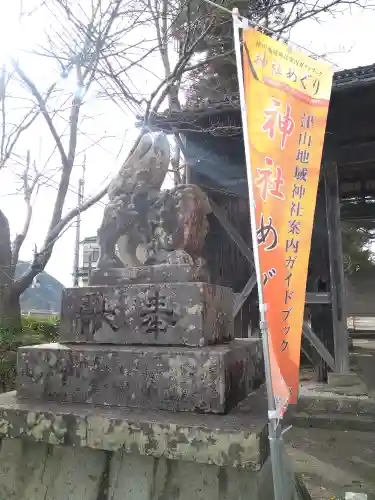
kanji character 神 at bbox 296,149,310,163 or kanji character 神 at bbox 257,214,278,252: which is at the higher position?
kanji character 神 at bbox 296,149,310,163

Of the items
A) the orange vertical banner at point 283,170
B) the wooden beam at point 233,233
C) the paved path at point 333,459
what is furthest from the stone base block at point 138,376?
the wooden beam at point 233,233

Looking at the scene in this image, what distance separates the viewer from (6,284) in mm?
8352

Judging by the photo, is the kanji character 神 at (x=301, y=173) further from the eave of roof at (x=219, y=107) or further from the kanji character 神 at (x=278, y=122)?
the eave of roof at (x=219, y=107)

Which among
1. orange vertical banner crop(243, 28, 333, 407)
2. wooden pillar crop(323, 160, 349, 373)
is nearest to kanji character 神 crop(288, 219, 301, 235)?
orange vertical banner crop(243, 28, 333, 407)

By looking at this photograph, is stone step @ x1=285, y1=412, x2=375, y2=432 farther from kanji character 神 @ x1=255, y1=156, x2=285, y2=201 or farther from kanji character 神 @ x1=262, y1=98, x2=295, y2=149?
kanji character 神 @ x1=262, y1=98, x2=295, y2=149

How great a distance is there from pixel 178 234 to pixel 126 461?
1279mm

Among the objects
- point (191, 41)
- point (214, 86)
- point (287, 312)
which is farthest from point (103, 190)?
point (287, 312)

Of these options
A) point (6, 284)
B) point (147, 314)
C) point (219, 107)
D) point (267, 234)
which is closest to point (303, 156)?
point (267, 234)

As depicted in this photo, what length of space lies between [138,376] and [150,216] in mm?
1075

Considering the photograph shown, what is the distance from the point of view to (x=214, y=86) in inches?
378

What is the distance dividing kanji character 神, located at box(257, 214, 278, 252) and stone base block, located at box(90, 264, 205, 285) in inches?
26.1

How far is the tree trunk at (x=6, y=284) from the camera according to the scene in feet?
27.4

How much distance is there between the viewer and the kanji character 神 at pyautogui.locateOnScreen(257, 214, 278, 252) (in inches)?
70.0

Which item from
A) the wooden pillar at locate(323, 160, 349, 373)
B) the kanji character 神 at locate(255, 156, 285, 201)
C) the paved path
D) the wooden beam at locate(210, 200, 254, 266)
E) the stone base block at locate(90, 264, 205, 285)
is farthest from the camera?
the wooden beam at locate(210, 200, 254, 266)
